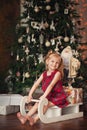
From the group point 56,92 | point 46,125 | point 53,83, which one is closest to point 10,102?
point 56,92

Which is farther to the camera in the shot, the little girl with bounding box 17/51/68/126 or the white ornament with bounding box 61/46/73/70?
the white ornament with bounding box 61/46/73/70

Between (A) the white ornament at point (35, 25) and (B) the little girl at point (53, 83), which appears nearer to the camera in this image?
(B) the little girl at point (53, 83)

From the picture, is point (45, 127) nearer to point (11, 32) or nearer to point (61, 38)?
point (61, 38)

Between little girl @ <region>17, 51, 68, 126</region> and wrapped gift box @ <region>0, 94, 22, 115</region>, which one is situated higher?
little girl @ <region>17, 51, 68, 126</region>

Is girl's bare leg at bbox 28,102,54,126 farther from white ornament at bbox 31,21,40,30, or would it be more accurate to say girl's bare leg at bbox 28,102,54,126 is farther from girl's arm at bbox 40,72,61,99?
white ornament at bbox 31,21,40,30

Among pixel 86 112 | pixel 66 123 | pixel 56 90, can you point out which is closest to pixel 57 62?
pixel 56 90

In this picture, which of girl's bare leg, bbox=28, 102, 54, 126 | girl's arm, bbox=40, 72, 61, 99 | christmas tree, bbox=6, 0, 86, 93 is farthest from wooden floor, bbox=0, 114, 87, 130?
christmas tree, bbox=6, 0, 86, 93

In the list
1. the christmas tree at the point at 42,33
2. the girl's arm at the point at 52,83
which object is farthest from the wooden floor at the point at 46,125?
the christmas tree at the point at 42,33

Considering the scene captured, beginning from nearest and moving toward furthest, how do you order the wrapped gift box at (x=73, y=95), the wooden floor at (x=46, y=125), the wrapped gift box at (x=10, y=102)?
the wooden floor at (x=46, y=125)
the wrapped gift box at (x=73, y=95)
the wrapped gift box at (x=10, y=102)

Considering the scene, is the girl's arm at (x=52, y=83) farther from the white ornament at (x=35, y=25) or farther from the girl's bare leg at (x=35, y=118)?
the white ornament at (x=35, y=25)

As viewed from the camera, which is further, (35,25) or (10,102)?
(35,25)

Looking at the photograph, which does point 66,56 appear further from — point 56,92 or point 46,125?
point 46,125

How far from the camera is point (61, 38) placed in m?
5.20

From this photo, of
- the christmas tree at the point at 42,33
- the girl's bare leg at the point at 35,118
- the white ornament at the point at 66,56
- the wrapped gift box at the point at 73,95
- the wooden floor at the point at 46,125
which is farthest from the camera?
the christmas tree at the point at 42,33
